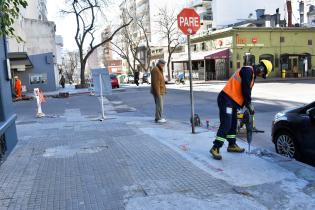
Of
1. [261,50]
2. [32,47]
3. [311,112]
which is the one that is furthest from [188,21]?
[32,47]

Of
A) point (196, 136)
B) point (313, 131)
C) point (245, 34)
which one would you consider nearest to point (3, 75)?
point (196, 136)

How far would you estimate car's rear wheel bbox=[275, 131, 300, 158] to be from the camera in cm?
669

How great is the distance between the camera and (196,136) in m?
8.60

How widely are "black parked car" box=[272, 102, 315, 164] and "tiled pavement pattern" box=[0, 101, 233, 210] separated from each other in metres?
1.95

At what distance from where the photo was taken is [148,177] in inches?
217

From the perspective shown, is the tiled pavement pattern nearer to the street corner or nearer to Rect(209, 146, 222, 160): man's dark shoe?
the street corner

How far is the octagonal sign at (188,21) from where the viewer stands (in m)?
8.43

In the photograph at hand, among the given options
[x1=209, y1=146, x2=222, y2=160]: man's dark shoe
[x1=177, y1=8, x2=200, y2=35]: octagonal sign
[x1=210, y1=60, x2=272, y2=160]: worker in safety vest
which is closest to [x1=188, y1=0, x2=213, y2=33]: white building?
[x1=177, y1=8, x2=200, y2=35]: octagonal sign

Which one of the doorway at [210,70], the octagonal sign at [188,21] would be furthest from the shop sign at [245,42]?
the octagonal sign at [188,21]

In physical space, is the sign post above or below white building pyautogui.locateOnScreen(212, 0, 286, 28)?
below

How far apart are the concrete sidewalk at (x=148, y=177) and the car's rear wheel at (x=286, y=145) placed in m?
0.40

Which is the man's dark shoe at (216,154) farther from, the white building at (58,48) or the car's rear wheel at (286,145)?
the white building at (58,48)

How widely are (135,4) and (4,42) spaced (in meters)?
89.1

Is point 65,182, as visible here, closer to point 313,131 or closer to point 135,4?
point 313,131
